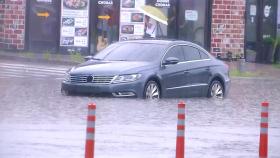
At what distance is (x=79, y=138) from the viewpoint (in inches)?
560

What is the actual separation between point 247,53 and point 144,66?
17035 millimetres

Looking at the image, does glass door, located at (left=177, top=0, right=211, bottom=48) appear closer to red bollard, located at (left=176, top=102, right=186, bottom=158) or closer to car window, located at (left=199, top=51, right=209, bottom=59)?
car window, located at (left=199, top=51, right=209, bottom=59)

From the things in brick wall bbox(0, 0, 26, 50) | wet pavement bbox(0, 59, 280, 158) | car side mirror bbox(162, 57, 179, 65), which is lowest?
wet pavement bbox(0, 59, 280, 158)

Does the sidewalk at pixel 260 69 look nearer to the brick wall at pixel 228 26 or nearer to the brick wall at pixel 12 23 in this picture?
the brick wall at pixel 228 26

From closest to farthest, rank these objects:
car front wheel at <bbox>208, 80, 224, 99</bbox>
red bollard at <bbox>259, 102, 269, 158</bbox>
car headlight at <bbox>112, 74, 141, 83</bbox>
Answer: red bollard at <bbox>259, 102, 269, 158</bbox>, car headlight at <bbox>112, 74, 141, 83</bbox>, car front wheel at <bbox>208, 80, 224, 99</bbox>

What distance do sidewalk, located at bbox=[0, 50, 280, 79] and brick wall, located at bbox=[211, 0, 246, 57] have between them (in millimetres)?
848

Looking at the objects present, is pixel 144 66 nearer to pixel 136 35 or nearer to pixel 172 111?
pixel 172 111

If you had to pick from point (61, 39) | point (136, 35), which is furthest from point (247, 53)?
point (61, 39)

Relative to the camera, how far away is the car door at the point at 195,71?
2245 centimetres

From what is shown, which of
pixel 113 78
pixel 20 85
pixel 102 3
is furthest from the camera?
pixel 102 3

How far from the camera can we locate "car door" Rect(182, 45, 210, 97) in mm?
22453

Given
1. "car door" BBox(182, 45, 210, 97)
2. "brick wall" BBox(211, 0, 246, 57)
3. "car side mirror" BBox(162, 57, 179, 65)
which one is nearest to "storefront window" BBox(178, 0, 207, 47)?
"brick wall" BBox(211, 0, 246, 57)

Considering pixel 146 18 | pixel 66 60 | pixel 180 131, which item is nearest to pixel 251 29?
pixel 146 18

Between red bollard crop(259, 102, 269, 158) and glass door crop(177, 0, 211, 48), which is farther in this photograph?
glass door crop(177, 0, 211, 48)
